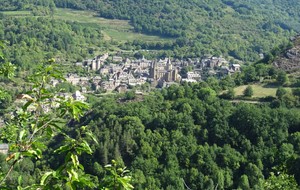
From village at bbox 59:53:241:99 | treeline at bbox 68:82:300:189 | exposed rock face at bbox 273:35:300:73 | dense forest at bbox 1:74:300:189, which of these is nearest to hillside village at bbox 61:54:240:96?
village at bbox 59:53:241:99

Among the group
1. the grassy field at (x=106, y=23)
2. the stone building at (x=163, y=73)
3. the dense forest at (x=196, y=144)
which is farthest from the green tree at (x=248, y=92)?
the grassy field at (x=106, y=23)

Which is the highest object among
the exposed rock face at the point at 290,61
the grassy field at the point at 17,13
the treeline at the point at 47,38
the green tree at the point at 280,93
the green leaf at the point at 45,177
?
the green leaf at the point at 45,177

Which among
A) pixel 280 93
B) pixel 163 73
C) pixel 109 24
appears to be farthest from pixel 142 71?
pixel 280 93

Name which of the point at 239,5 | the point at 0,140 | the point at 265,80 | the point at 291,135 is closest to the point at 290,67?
the point at 265,80

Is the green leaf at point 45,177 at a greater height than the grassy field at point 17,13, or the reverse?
the green leaf at point 45,177

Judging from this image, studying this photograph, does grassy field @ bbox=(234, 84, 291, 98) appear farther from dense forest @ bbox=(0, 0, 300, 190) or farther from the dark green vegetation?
the dark green vegetation

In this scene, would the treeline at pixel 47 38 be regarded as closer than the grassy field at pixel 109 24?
Yes

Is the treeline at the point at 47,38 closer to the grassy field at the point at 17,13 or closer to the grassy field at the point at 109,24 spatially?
the grassy field at the point at 109,24

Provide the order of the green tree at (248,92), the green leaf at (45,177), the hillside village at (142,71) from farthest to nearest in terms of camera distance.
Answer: the hillside village at (142,71) < the green tree at (248,92) < the green leaf at (45,177)
